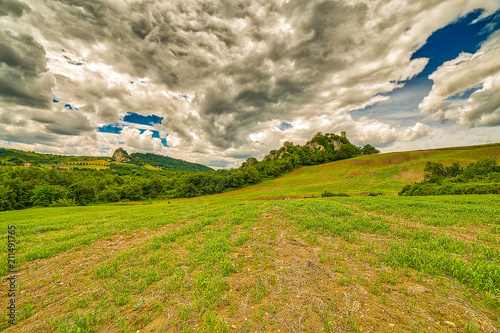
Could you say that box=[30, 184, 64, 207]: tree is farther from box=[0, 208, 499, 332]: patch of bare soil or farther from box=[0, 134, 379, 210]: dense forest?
box=[0, 208, 499, 332]: patch of bare soil

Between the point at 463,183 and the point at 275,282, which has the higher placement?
the point at 275,282

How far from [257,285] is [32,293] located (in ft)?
29.1

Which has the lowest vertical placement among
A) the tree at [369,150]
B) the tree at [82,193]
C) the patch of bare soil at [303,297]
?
the tree at [82,193]

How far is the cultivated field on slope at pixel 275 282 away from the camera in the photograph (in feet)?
15.4

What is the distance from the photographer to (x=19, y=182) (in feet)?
229

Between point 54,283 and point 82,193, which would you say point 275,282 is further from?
point 82,193

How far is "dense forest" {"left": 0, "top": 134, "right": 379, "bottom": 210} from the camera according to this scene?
218 ft

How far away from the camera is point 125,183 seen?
110 metres

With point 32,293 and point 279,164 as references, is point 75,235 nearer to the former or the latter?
point 32,293

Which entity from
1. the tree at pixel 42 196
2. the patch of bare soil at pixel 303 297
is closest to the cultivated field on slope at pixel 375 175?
the patch of bare soil at pixel 303 297

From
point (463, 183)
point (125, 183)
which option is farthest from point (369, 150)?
point (125, 183)

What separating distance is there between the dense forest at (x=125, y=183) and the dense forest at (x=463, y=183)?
7483cm

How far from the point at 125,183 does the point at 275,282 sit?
13059cm

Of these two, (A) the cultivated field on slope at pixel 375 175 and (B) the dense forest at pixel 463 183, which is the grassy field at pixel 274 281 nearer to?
(B) the dense forest at pixel 463 183
